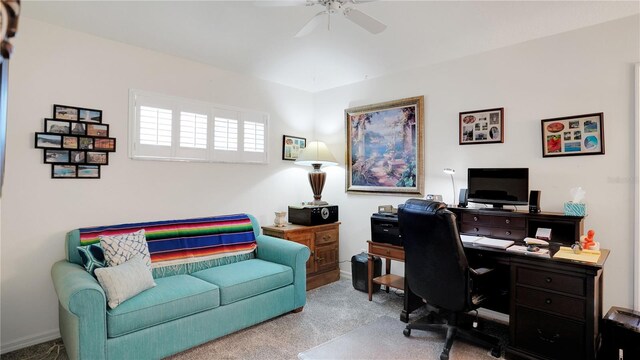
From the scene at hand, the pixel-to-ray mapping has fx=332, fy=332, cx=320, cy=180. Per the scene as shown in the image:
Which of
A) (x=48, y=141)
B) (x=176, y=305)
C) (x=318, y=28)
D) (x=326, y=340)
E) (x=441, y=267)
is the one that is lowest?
(x=326, y=340)

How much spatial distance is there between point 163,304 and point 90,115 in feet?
5.80

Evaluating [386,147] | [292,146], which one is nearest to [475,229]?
[386,147]

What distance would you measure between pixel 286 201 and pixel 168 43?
2.27m

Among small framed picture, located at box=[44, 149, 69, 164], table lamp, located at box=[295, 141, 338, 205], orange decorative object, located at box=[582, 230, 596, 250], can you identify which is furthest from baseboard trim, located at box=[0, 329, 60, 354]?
orange decorative object, located at box=[582, 230, 596, 250]

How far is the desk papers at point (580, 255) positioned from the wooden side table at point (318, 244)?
2.37 meters

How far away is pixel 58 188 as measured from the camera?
107 inches

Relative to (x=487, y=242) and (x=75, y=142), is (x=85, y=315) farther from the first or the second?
(x=487, y=242)

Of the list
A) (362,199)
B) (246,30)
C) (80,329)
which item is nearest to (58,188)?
(80,329)

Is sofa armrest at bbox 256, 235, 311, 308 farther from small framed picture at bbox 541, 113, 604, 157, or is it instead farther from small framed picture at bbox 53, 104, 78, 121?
Result: small framed picture at bbox 541, 113, 604, 157

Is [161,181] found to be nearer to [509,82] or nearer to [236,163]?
[236,163]

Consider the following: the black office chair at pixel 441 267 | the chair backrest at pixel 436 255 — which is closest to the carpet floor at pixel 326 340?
the black office chair at pixel 441 267

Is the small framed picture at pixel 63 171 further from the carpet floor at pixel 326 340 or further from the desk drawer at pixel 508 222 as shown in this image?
the desk drawer at pixel 508 222

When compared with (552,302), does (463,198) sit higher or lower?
higher

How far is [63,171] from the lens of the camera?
2740 mm
